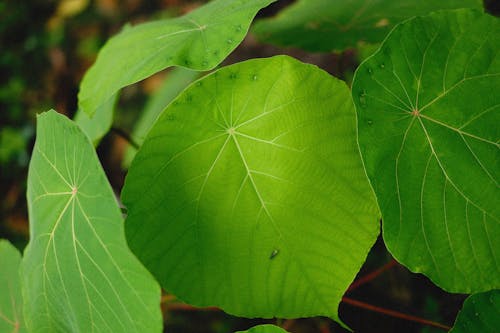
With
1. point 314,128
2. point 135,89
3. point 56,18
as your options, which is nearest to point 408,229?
point 314,128

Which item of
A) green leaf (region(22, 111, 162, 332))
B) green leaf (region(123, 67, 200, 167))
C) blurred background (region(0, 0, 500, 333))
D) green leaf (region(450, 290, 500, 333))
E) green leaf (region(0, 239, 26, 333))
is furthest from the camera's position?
blurred background (region(0, 0, 500, 333))

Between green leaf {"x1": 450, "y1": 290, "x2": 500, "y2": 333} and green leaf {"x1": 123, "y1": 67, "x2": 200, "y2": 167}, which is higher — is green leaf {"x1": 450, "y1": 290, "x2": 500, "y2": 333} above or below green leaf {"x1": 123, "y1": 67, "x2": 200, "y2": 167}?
below

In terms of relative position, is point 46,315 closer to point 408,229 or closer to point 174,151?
point 174,151

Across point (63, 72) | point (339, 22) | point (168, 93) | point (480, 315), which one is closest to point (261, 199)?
point (480, 315)

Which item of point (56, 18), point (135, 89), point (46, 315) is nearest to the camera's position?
point (46, 315)

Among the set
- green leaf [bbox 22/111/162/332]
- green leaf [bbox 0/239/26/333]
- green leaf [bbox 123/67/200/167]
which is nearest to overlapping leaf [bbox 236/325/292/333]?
green leaf [bbox 22/111/162/332]

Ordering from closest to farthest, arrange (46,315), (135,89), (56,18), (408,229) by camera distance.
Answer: (408,229) < (46,315) < (135,89) < (56,18)

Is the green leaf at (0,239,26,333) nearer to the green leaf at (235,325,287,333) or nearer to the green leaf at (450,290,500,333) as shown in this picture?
the green leaf at (235,325,287,333)

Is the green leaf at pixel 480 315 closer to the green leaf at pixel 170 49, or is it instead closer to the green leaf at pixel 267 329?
the green leaf at pixel 267 329
